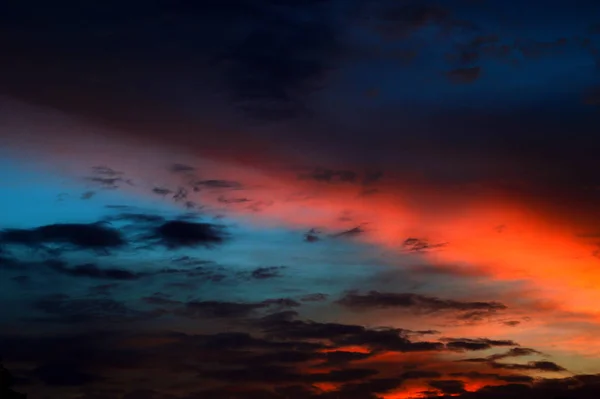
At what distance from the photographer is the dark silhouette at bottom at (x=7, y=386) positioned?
429ft

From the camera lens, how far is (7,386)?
433 feet

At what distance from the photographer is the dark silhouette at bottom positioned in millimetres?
130875

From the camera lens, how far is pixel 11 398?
13125 centimetres

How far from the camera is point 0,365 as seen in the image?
13238cm

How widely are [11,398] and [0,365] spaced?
13.3 feet
